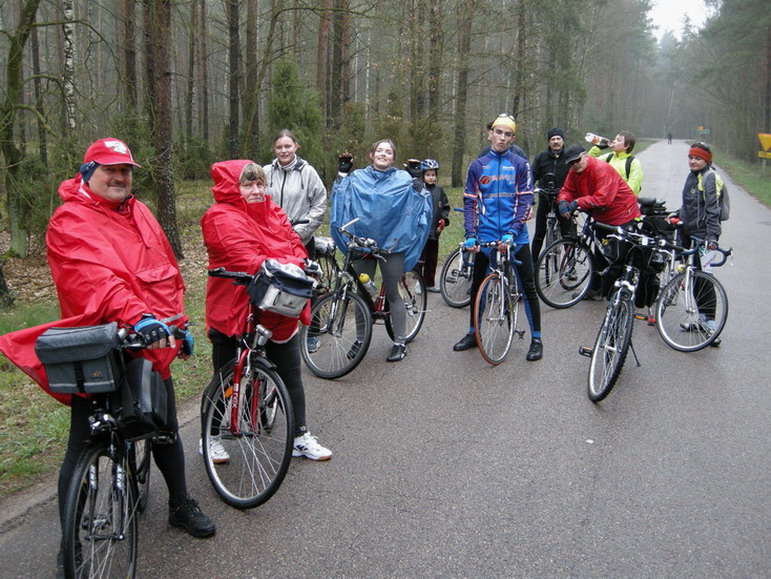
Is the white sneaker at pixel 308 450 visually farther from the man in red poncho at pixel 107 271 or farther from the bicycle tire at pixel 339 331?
the bicycle tire at pixel 339 331

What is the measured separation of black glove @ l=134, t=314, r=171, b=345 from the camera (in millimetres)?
2785

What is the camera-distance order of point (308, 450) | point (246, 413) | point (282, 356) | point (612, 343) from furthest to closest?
point (612, 343), point (308, 450), point (282, 356), point (246, 413)

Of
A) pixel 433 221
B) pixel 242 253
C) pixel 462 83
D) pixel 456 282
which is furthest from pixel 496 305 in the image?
pixel 462 83

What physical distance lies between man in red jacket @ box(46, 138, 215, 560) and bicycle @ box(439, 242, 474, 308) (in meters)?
5.54

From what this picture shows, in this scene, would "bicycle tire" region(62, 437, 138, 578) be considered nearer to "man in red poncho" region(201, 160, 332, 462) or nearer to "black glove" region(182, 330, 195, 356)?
"black glove" region(182, 330, 195, 356)

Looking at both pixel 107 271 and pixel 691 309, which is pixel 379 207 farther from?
pixel 107 271

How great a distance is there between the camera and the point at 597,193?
25.0ft

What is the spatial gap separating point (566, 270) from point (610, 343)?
3294 mm

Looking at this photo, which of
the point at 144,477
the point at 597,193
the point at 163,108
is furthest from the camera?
the point at 163,108

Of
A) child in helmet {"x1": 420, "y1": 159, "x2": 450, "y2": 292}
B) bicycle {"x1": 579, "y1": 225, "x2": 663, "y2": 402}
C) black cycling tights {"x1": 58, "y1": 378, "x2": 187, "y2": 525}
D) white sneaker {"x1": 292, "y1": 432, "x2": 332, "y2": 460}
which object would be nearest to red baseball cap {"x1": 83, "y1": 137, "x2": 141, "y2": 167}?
black cycling tights {"x1": 58, "y1": 378, "x2": 187, "y2": 525}

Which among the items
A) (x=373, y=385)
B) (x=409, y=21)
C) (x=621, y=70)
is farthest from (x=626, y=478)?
(x=621, y=70)

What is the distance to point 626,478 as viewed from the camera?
4.25 metres

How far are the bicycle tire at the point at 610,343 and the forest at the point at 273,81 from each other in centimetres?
722

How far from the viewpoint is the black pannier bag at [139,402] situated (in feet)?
9.58
